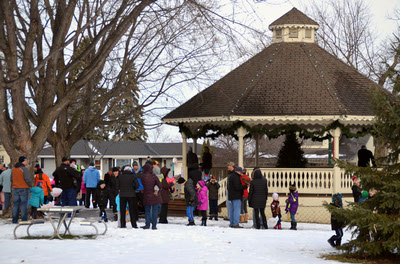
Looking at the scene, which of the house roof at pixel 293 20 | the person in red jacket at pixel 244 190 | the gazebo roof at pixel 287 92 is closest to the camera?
the person in red jacket at pixel 244 190

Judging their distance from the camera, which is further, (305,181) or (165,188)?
(305,181)

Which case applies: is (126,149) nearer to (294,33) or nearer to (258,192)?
(294,33)

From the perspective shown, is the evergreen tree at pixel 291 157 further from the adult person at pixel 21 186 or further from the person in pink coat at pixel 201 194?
the adult person at pixel 21 186

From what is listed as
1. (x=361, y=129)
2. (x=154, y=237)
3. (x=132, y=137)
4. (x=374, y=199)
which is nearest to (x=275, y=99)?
(x=361, y=129)

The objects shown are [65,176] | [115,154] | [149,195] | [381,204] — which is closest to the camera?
[381,204]

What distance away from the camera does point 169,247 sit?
1328 centimetres

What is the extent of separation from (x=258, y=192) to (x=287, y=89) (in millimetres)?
7543

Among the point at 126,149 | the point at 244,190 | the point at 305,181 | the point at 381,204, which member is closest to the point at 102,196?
the point at 244,190

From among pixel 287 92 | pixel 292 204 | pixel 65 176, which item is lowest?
pixel 292 204

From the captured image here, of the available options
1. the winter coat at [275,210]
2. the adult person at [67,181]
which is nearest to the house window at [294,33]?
the winter coat at [275,210]

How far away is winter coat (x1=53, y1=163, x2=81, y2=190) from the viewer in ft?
64.4

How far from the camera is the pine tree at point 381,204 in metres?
11.4

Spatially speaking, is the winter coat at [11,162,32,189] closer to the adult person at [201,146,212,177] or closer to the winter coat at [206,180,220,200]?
the winter coat at [206,180,220,200]

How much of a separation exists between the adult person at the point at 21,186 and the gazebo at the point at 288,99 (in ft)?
28.9
